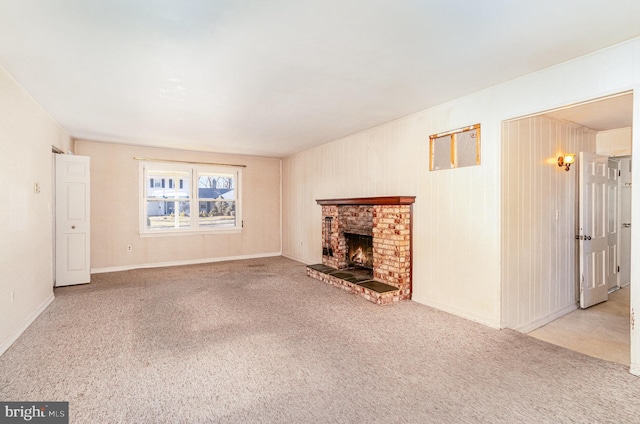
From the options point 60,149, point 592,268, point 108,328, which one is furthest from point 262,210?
point 592,268

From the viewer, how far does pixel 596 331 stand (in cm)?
349

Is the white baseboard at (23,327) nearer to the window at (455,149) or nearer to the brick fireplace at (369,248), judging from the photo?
the brick fireplace at (369,248)

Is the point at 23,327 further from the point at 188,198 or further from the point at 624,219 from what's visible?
the point at 624,219

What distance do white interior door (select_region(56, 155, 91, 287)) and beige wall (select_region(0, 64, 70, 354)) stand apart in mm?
788

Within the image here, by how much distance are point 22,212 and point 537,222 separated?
5.70 meters

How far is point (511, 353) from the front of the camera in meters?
2.77

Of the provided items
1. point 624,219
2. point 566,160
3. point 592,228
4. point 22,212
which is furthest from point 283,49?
point 624,219

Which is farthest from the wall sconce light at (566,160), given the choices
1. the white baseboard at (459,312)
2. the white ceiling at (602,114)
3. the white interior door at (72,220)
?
the white interior door at (72,220)

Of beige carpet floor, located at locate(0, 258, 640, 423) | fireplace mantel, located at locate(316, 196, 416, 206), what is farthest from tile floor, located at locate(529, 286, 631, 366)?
fireplace mantel, located at locate(316, 196, 416, 206)

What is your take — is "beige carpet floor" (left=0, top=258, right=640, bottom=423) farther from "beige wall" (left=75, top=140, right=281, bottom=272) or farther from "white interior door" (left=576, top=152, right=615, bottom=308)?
"beige wall" (left=75, top=140, right=281, bottom=272)

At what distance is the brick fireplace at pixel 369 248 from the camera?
427 centimetres

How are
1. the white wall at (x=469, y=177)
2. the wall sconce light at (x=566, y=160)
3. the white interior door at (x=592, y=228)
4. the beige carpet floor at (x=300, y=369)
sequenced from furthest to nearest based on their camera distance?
1. the white interior door at (x=592, y=228)
2. the wall sconce light at (x=566, y=160)
3. the white wall at (x=469, y=177)
4. the beige carpet floor at (x=300, y=369)

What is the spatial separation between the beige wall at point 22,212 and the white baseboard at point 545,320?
16.8 ft

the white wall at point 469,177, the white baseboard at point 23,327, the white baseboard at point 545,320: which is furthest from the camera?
the white baseboard at point 545,320
